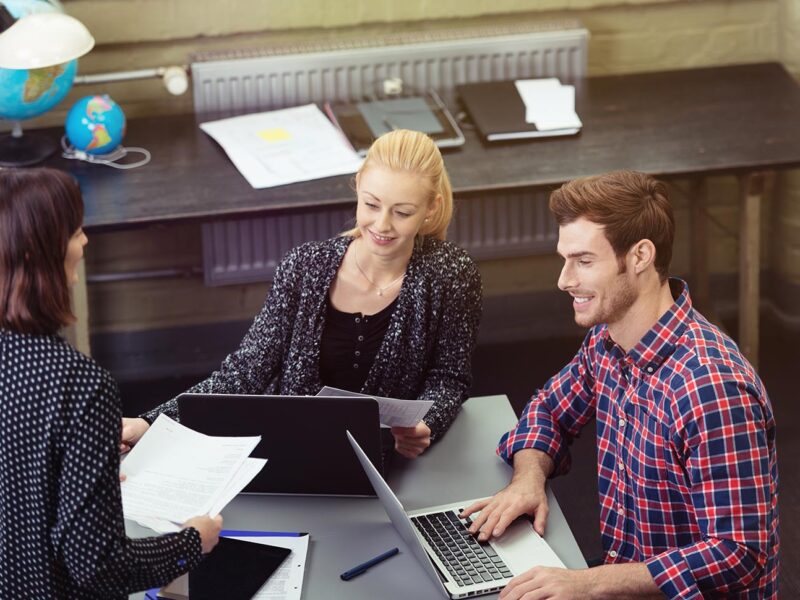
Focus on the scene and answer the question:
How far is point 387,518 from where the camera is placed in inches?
74.6

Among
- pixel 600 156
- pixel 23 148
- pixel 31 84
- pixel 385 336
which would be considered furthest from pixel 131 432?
pixel 600 156

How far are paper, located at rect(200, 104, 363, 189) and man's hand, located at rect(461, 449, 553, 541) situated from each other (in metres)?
1.29

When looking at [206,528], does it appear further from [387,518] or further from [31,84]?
[31,84]

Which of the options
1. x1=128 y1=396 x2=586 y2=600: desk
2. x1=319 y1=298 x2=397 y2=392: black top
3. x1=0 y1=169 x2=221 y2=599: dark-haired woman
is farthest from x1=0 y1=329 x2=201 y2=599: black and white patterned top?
x1=319 y1=298 x2=397 y2=392: black top

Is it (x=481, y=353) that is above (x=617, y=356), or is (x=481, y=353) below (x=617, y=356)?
below

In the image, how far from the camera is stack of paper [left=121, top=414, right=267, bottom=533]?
5.55ft

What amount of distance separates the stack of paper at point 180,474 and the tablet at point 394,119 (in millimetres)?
1490

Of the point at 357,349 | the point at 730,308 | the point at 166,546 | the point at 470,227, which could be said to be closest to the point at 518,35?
the point at 470,227

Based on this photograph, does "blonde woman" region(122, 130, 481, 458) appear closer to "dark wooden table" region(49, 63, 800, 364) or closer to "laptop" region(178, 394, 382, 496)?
"laptop" region(178, 394, 382, 496)

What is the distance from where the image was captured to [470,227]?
3775mm

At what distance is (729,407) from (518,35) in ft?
6.85

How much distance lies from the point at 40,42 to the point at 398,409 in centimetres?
145

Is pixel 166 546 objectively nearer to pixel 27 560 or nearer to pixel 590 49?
pixel 27 560

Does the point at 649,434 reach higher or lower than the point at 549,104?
lower
